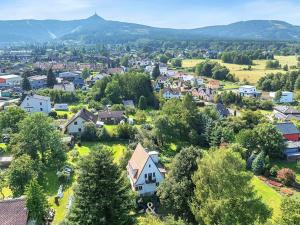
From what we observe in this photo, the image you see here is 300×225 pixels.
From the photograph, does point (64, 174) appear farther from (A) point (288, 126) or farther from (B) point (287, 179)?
(A) point (288, 126)

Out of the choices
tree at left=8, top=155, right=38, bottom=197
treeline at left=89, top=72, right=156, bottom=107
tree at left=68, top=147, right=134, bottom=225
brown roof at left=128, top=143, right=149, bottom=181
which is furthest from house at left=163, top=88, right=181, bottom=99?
tree at left=68, top=147, right=134, bottom=225

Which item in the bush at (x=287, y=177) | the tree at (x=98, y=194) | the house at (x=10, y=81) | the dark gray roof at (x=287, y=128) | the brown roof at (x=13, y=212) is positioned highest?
the tree at (x=98, y=194)

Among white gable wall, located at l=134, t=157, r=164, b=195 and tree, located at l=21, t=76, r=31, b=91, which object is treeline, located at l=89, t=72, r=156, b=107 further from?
white gable wall, located at l=134, t=157, r=164, b=195

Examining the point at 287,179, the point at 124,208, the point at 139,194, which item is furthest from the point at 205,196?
the point at 287,179

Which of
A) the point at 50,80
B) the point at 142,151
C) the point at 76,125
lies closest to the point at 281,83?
the point at 50,80

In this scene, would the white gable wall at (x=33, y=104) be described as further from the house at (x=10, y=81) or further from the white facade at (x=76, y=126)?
the house at (x=10, y=81)

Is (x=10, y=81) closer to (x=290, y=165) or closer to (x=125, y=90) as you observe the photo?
(x=125, y=90)

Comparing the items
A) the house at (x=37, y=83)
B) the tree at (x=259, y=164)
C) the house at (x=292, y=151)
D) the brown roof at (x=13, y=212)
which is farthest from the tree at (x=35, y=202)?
the house at (x=37, y=83)
